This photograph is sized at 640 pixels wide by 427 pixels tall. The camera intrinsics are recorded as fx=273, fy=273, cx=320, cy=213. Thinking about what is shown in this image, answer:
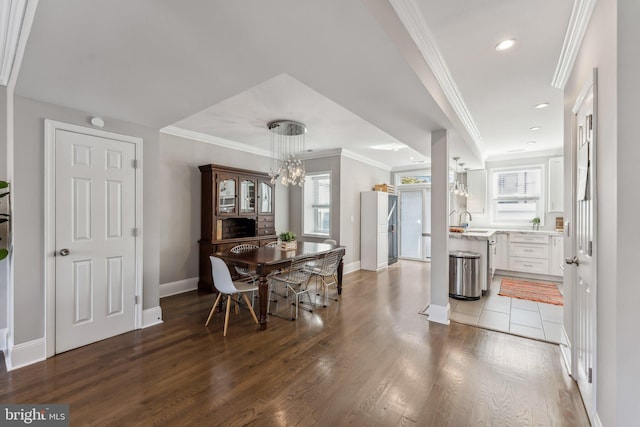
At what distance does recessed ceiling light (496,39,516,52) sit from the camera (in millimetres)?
2115

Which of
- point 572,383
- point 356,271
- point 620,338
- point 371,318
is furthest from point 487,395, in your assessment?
point 356,271

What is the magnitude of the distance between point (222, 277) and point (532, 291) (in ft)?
15.7

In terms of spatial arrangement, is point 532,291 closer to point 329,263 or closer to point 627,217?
point 329,263

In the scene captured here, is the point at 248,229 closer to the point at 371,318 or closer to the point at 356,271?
the point at 356,271

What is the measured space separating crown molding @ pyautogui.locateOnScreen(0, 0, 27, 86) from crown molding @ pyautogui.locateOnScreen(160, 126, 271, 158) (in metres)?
1.96

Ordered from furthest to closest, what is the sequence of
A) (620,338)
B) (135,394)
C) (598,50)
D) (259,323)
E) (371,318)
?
(371,318)
(259,323)
(135,394)
(598,50)
(620,338)

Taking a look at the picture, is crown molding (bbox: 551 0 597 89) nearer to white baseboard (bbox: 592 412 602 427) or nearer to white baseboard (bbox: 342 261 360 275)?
white baseboard (bbox: 592 412 602 427)

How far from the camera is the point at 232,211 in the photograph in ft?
15.3

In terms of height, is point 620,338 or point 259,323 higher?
point 620,338

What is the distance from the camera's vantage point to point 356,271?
588 centimetres

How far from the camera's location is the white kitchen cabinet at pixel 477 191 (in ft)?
20.5

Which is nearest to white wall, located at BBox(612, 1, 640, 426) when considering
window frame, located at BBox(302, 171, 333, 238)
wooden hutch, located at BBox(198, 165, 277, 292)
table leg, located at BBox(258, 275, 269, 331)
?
table leg, located at BBox(258, 275, 269, 331)

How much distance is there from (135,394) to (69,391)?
492 millimetres

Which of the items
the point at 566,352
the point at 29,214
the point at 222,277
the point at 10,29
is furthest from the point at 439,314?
the point at 10,29
